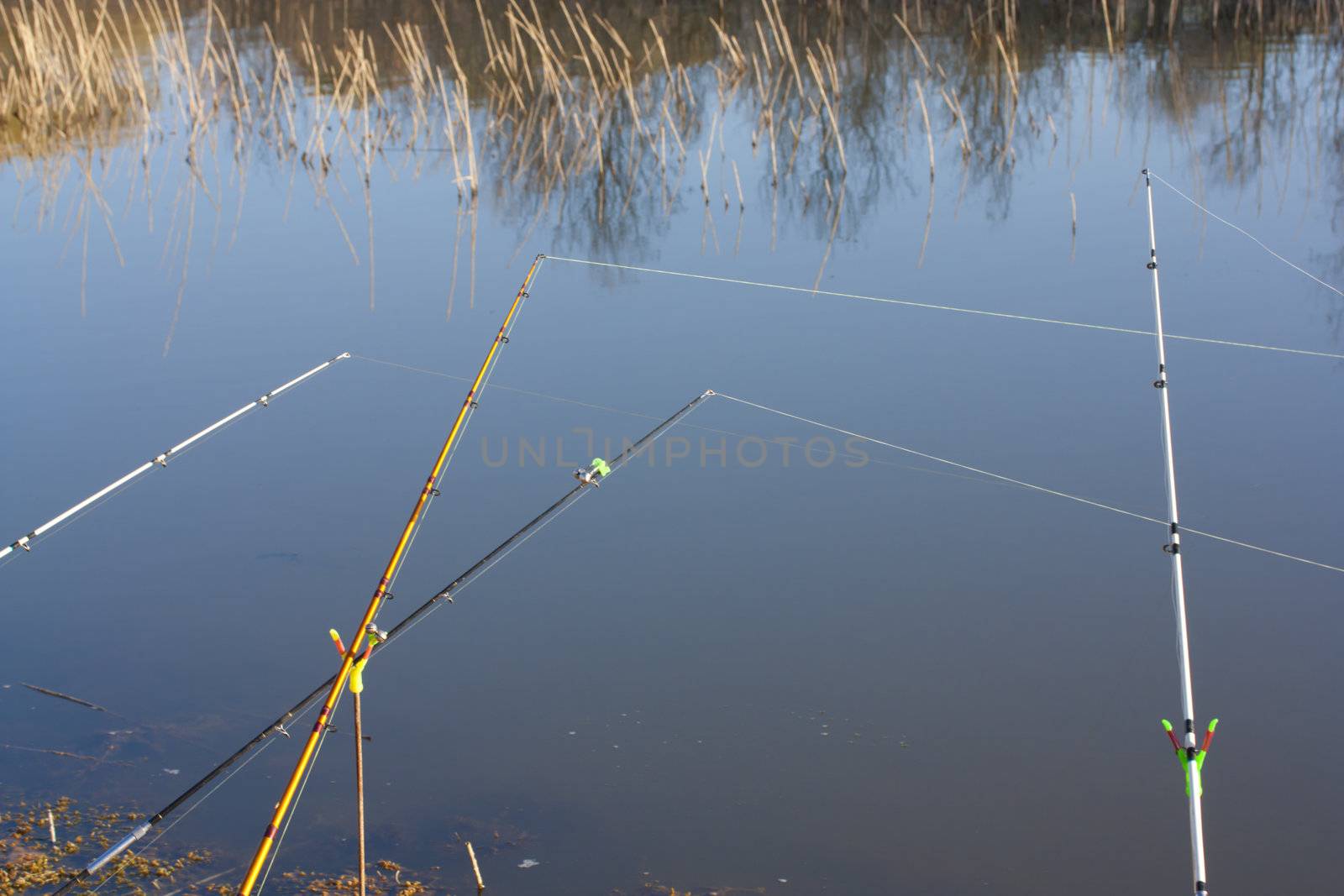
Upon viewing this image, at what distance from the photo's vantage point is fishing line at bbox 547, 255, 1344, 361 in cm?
702

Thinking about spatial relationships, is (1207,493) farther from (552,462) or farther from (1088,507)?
(552,462)

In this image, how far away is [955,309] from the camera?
7.80 metres

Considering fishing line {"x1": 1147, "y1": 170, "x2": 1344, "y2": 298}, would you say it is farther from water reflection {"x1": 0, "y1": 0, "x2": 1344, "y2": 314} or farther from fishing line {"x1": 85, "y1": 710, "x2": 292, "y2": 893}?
fishing line {"x1": 85, "y1": 710, "x2": 292, "y2": 893}

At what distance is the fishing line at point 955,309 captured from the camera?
7020 mm

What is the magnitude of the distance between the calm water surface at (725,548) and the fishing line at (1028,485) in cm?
5

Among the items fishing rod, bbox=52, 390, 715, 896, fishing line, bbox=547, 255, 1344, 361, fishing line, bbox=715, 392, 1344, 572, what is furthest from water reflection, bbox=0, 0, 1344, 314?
fishing rod, bbox=52, 390, 715, 896

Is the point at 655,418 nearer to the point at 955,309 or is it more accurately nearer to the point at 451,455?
the point at 451,455

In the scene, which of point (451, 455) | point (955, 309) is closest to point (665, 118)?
point (955, 309)

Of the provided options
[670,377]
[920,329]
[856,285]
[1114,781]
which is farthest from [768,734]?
[856,285]

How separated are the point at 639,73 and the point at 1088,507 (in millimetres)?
9359

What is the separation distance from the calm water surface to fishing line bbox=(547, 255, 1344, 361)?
0.28ft

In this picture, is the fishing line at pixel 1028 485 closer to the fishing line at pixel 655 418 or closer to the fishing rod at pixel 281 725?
the fishing line at pixel 655 418

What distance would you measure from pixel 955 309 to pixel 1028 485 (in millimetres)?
2230

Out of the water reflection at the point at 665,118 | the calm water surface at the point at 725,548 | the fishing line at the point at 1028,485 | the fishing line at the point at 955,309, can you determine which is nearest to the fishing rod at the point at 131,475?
the calm water surface at the point at 725,548
